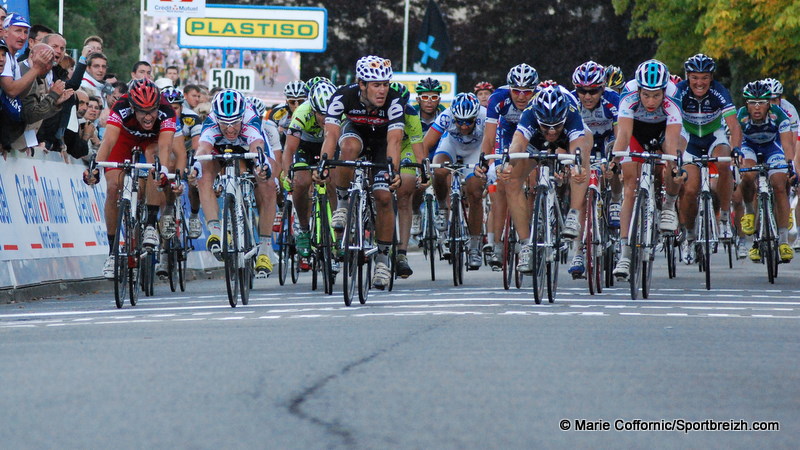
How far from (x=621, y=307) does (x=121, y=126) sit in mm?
4856

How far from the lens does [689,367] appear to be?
27.3ft

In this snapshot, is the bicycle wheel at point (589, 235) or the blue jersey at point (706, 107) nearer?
the bicycle wheel at point (589, 235)

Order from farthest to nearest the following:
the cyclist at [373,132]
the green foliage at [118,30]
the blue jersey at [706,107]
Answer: the green foliage at [118,30] → the blue jersey at [706,107] → the cyclist at [373,132]

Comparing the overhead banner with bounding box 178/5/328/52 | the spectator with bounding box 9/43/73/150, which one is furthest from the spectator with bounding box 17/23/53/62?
the overhead banner with bounding box 178/5/328/52

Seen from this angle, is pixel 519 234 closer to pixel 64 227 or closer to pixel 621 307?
pixel 621 307

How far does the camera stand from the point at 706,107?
663 inches

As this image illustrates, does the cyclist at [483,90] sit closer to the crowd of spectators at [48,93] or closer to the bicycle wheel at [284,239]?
the crowd of spectators at [48,93]

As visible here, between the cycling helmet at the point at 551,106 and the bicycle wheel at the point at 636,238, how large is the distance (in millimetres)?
907

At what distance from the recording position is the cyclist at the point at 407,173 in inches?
595

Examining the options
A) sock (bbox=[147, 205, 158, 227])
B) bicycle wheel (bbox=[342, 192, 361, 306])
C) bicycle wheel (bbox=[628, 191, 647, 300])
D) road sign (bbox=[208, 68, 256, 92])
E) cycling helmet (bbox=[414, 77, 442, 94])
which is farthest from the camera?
road sign (bbox=[208, 68, 256, 92])

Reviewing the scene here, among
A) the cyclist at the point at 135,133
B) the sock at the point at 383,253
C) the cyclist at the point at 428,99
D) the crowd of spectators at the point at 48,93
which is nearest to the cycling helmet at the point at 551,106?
the sock at the point at 383,253

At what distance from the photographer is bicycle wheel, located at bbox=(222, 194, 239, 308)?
13180 mm

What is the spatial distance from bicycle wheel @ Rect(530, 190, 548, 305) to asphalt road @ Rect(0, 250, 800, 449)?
0.26 metres

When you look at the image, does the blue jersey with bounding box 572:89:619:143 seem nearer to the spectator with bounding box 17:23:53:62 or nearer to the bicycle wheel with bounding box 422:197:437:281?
the bicycle wheel with bounding box 422:197:437:281
